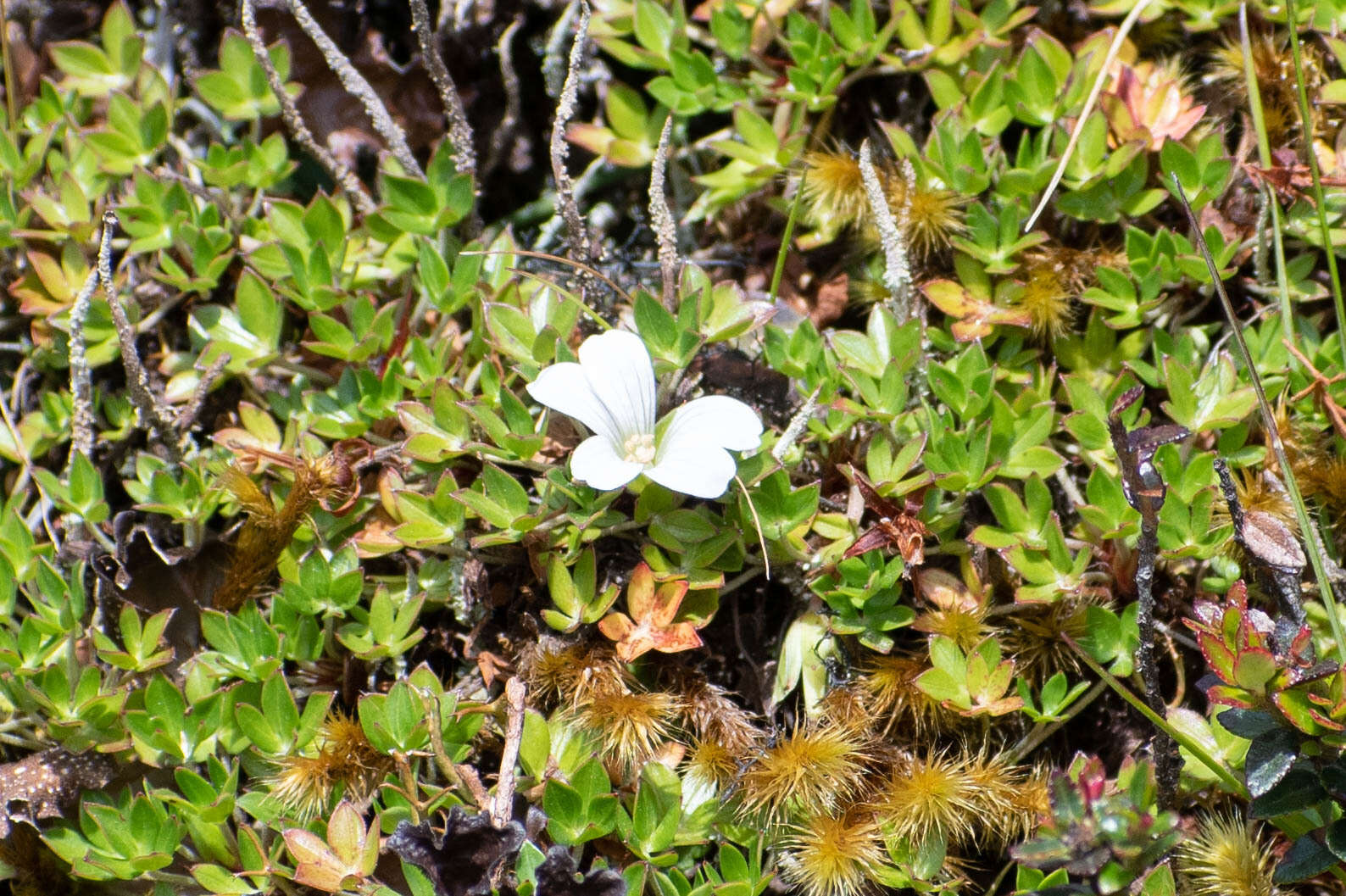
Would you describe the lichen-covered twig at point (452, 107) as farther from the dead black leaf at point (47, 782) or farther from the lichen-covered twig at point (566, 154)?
the dead black leaf at point (47, 782)

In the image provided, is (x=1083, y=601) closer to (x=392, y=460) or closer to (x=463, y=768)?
(x=463, y=768)

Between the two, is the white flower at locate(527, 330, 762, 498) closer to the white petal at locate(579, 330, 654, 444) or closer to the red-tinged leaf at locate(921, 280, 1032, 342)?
the white petal at locate(579, 330, 654, 444)

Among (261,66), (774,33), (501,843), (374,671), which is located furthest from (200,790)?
(774,33)

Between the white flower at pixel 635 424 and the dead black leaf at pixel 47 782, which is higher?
the white flower at pixel 635 424

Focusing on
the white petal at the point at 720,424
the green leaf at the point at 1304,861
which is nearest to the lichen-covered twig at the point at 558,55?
the white petal at the point at 720,424

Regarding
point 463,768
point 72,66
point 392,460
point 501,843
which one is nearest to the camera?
point 501,843

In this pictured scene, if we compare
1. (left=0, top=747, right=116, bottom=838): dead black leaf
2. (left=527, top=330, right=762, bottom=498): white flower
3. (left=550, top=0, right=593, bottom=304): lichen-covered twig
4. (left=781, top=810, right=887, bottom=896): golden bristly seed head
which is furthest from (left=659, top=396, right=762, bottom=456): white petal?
(left=0, top=747, right=116, bottom=838): dead black leaf

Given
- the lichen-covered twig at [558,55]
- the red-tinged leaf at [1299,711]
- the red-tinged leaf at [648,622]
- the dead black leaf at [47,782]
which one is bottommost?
the dead black leaf at [47,782]
